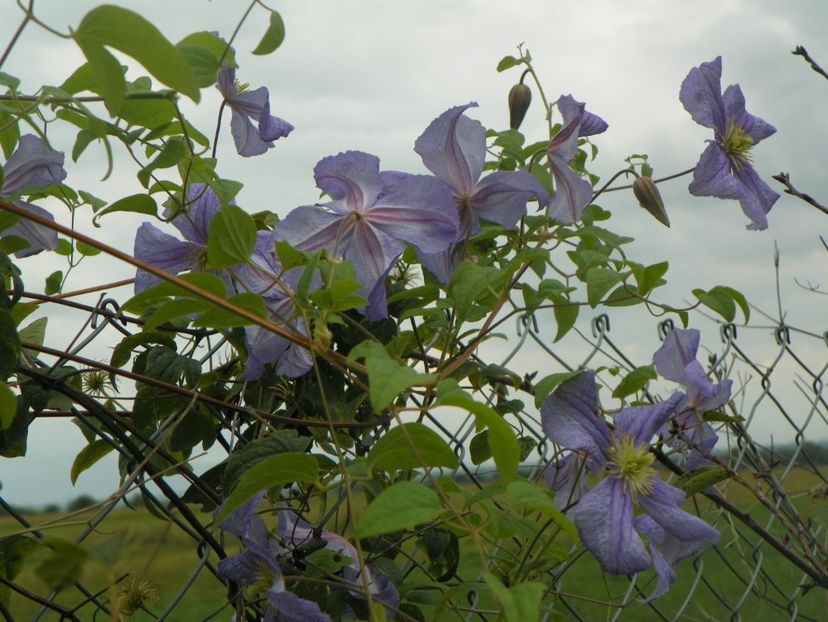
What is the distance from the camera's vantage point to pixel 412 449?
2.25ft

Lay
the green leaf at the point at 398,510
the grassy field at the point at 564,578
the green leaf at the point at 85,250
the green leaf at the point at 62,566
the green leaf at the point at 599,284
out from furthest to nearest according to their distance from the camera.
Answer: the green leaf at the point at 85,250 < the green leaf at the point at 599,284 < the grassy field at the point at 564,578 < the green leaf at the point at 398,510 < the green leaf at the point at 62,566

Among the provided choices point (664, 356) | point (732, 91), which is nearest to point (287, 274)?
point (664, 356)

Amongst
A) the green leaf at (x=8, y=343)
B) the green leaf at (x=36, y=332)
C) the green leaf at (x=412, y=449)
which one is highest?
the green leaf at (x=36, y=332)

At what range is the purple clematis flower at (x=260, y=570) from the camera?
2.64 feet

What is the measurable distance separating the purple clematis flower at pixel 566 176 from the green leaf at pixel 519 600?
0.44 metres

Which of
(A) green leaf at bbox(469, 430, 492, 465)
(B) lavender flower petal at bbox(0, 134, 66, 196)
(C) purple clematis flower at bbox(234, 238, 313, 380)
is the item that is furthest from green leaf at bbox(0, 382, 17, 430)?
(A) green leaf at bbox(469, 430, 492, 465)

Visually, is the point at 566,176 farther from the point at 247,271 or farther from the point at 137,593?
the point at 137,593

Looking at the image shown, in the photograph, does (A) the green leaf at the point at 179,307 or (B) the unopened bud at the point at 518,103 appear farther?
(B) the unopened bud at the point at 518,103

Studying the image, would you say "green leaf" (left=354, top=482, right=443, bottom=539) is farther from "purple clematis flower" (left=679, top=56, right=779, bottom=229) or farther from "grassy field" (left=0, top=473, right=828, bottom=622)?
"purple clematis flower" (left=679, top=56, right=779, bottom=229)

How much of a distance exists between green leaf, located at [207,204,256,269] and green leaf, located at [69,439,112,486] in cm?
40

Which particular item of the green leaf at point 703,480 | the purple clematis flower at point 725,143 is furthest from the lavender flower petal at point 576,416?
the purple clematis flower at point 725,143

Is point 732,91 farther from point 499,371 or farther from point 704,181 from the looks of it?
point 499,371

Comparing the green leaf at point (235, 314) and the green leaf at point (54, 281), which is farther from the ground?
the green leaf at point (54, 281)

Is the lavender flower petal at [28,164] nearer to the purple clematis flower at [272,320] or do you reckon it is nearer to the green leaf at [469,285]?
the purple clematis flower at [272,320]
